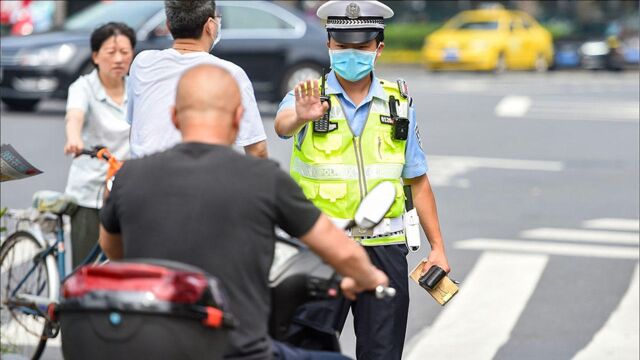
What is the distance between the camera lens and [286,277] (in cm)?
368

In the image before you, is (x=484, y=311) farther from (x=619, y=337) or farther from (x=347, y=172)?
(x=347, y=172)

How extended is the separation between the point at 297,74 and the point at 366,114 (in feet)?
50.5

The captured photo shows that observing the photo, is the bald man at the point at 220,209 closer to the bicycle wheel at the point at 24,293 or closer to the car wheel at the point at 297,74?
the bicycle wheel at the point at 24,293

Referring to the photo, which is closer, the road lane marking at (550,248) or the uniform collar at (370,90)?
the uniform collar at (370,90)

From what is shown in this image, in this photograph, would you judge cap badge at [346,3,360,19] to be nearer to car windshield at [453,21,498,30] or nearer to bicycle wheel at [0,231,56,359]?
bicycle wheel at [0,231,56,359]

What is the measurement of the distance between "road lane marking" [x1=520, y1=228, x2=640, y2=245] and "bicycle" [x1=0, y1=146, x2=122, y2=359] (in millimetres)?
4962

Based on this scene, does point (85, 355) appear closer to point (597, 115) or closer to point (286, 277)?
point (286, 277)

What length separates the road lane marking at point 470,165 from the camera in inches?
584

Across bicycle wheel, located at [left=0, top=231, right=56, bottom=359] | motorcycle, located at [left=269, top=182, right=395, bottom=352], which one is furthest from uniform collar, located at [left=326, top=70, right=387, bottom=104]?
bicycle wheel, located at [left=0, top=231, right=56, bottom=359]

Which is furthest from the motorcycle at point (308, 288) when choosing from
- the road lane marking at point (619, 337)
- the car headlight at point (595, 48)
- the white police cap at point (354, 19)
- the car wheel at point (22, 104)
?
the car headlight at point (595, 48)

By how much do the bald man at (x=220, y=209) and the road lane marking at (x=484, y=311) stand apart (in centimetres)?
397

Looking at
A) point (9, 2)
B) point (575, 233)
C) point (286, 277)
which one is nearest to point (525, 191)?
point (575, 233)

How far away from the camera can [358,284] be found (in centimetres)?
366

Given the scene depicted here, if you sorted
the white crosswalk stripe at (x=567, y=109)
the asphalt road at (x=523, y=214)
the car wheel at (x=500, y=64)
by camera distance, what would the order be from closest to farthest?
the asphalt road at (x=523, y=214), the white crosswalk stripe at (x=567, y=109), the car wheel at (x=500, y=64)
